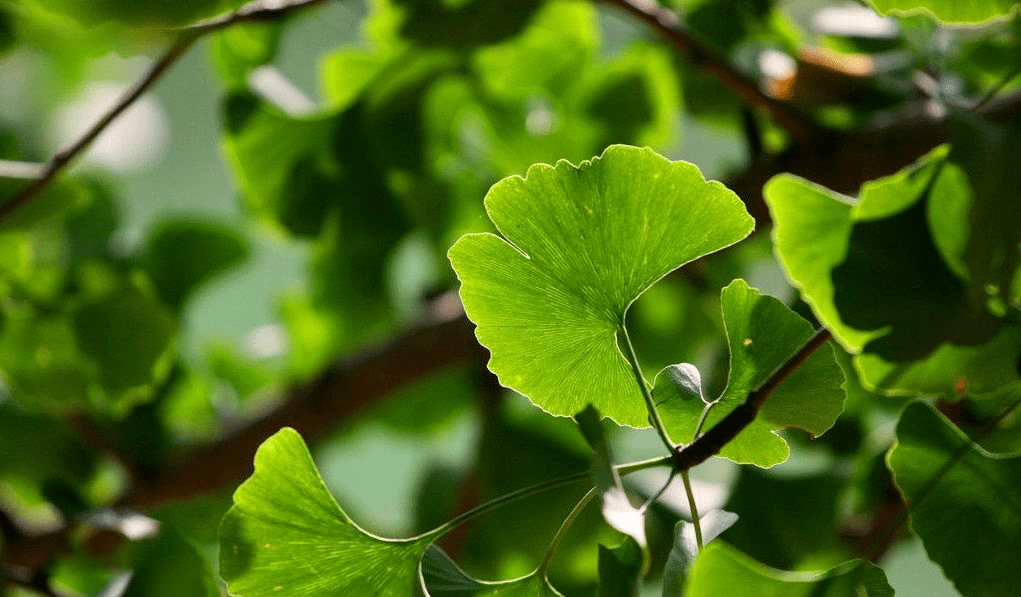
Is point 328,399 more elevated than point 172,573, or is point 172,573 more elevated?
point 172,573

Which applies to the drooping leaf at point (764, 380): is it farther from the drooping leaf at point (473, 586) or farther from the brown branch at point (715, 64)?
the brown branch at point (715, 64)

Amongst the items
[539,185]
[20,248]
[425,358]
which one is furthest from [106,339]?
[539,185]

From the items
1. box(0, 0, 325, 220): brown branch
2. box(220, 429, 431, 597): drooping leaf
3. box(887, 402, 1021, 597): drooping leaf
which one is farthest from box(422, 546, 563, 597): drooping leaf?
box(0, 0, 325, 220): brown branch

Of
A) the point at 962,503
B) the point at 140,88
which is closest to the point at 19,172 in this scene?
the point at 140,88

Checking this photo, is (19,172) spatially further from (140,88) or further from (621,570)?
(621,570)

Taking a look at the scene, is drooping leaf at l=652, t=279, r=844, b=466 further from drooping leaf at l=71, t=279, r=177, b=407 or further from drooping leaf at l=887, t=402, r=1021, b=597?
drooping leaf at l=71, t=279, r=177, b=407

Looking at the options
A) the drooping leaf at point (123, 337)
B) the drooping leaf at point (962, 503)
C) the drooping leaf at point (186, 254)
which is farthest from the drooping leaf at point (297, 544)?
the drooping leaf at point (186, 254)
